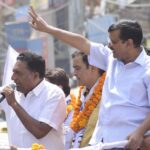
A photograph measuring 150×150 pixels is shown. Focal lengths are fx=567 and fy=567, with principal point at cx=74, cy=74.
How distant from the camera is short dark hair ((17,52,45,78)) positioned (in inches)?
160

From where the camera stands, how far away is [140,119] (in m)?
3.46

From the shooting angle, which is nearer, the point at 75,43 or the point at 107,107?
the point at 107,107

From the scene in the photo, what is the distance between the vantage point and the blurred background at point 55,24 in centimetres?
2417

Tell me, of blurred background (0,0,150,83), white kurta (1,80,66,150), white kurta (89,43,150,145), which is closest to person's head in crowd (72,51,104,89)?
white kurta (1,80,66,150)

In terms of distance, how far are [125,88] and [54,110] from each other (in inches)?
27.8

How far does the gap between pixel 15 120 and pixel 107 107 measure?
0.87m

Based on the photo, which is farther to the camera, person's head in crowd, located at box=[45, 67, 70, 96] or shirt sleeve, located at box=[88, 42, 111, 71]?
person's head in crowd, located at box=[45, 67, 70, 96]

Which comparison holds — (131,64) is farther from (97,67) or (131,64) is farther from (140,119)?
(97,67)

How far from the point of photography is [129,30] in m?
3.54

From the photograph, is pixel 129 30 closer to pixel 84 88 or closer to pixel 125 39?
pixel 125 39

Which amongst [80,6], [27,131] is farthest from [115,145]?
[80,6]

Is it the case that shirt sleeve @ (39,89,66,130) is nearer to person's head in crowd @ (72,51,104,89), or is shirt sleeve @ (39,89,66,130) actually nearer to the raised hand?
person's head in crowd @ (72,51,104,89)

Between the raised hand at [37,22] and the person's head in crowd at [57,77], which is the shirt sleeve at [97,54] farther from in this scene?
the person's head in crowd at [57,77]

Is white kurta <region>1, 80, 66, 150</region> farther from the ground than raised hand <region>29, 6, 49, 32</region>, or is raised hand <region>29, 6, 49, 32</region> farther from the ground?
raised hand <region>29, 6, 49, 32</region>
